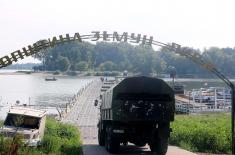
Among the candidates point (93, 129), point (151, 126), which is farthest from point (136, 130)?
point (93, 129)

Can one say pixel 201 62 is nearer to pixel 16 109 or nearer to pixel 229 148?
pixel 229 148

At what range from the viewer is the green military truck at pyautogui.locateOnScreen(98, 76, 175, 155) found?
21.2 m

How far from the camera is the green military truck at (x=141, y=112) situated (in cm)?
2116

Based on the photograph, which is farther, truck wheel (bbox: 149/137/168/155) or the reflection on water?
the reflection on water

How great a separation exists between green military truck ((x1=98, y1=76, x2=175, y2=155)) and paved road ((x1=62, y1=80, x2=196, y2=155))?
1144mm

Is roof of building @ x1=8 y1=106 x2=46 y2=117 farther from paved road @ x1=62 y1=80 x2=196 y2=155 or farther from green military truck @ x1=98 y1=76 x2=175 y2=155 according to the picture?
green military truck @ x1=98 y1=76 x2=175 y2=155

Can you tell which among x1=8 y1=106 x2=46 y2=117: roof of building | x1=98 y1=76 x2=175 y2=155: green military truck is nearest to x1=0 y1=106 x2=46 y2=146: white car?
x1=8 y1=106 x2=46 y2=117: roof of building

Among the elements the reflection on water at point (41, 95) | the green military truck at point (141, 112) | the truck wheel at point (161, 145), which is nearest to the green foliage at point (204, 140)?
the truck wheel at point (161, 145)

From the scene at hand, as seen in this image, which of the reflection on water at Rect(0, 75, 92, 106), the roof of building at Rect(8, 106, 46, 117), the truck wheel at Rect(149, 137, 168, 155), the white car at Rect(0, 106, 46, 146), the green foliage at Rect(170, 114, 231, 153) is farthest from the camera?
the reflection on water at Rect(0, 75, 92, 106)

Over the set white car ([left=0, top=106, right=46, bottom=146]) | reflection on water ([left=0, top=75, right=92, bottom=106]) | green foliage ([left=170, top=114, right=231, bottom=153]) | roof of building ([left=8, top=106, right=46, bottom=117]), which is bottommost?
reflection on water ([left=0, top=75, right=92, bottom=106])

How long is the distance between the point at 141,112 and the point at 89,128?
1904 centimetres

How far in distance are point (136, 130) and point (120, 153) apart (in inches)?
60.2


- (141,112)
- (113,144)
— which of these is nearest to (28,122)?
(113,144)

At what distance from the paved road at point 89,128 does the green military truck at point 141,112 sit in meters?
1.14
